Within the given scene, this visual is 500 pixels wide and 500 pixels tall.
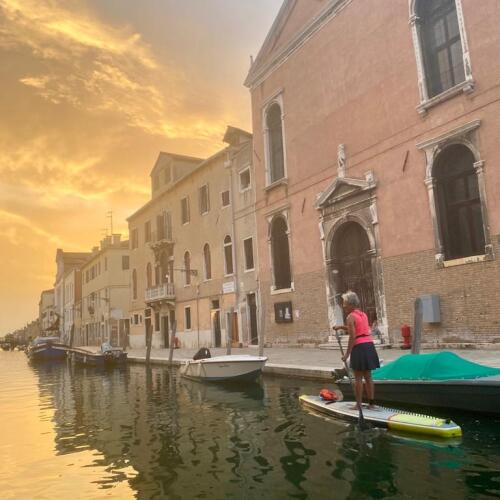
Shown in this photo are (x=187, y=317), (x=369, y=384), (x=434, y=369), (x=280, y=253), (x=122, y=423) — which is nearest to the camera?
(x=369, y=384)

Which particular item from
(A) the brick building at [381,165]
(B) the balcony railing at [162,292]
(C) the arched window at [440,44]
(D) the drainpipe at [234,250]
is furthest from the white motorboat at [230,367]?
(B) the balcony railing at [162,292]

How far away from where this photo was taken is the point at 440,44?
14.6 metres

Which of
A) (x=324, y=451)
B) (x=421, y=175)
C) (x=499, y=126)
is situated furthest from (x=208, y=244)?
(x=324, y=451)

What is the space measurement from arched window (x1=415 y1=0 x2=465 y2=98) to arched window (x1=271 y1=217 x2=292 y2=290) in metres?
8.30

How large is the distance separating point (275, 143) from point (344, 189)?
18.1ft

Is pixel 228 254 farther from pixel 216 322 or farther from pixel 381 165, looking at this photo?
pixel 381 165

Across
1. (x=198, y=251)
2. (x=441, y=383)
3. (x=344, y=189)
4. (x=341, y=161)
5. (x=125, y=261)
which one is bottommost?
(x=441, y=383)

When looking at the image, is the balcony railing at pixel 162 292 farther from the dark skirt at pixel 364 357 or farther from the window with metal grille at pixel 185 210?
the dark skirt at pixel 364 357

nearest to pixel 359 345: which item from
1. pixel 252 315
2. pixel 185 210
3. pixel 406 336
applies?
pixel 406 336

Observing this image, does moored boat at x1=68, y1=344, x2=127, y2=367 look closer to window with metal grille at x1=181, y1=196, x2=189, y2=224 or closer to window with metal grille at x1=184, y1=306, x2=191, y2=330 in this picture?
window with metal grille at x1=184, y1=306, x2=191, y2=330

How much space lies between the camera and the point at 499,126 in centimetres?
1266

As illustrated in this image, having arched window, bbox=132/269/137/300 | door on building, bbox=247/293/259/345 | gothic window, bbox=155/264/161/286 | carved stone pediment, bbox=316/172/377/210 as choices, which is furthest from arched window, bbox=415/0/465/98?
arched window, bbox=132/269/137/300

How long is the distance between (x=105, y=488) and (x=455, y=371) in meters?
5.27

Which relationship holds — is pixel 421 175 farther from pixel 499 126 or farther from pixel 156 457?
pixel 156 457
